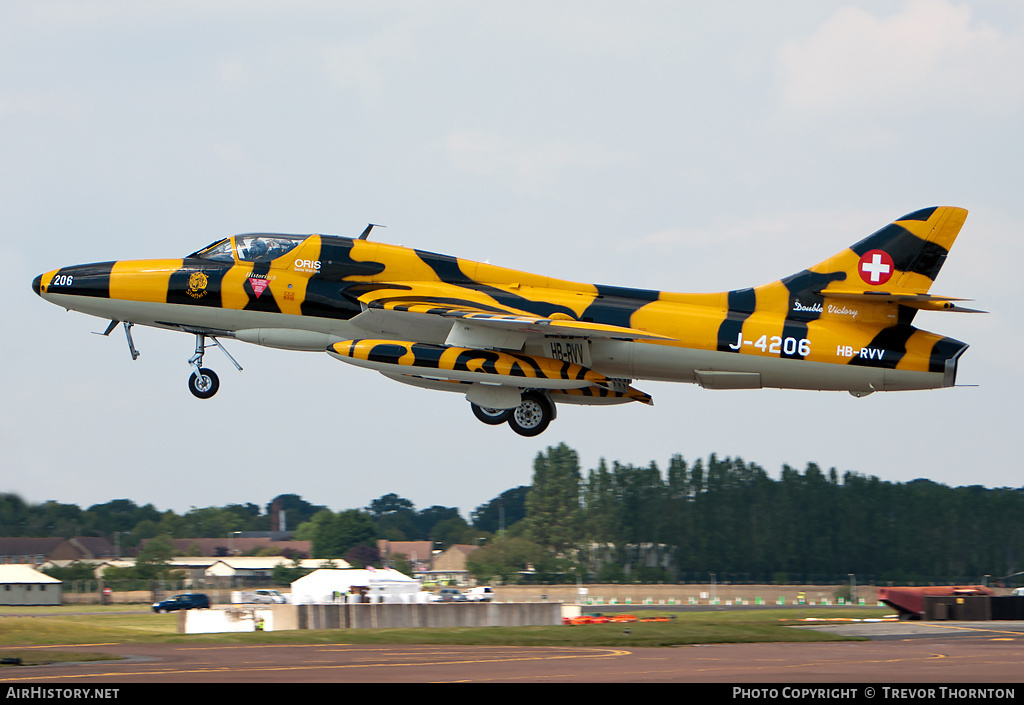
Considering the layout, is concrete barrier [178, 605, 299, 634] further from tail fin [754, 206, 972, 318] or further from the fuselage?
tail fin [754, 206, 972, 318]

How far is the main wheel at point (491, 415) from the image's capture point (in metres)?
25.2

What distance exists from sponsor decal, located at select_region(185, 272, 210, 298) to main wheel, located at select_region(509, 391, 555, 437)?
24.2ft

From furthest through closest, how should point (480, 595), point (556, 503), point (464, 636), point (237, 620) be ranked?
point (556, 503) < point (480, 595) < point (237, 620) < point (464, 636)

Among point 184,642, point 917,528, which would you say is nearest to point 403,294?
point 184,642

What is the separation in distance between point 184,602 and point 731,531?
3303 cm

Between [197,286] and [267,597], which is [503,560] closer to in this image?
[267,597]

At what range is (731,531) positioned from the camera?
2822 inches

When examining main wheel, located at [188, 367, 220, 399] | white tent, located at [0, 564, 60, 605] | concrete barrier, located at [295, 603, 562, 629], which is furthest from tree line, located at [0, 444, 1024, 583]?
main wheel, located at [188, 367, 220, 399]

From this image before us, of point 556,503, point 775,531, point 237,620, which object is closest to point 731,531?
point 775,531

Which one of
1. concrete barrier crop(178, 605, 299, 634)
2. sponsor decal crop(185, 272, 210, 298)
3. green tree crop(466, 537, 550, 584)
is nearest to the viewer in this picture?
sponsor decal crop(185, 272, 210, 298)

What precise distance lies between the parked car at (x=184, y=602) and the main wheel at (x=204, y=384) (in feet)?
115

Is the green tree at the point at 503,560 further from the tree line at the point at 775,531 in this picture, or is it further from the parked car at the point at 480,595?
the parked car at the point at 480,595

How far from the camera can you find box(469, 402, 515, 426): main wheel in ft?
82.7

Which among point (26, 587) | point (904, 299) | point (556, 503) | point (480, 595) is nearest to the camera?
point (904, 299)
